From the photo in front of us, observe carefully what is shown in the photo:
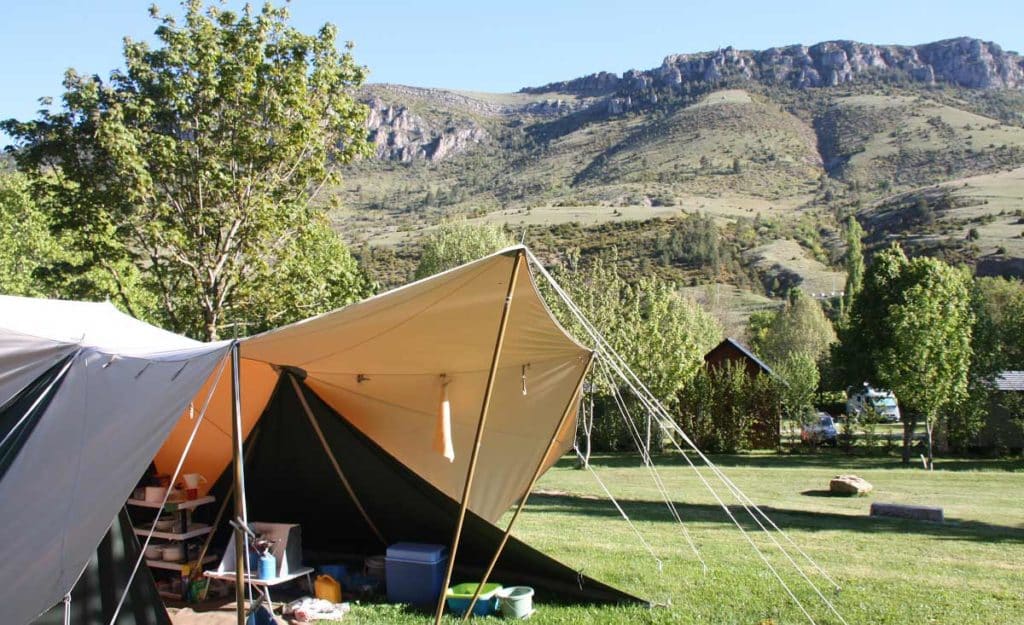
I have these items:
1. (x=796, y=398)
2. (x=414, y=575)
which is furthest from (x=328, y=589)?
(x=796, y=398)

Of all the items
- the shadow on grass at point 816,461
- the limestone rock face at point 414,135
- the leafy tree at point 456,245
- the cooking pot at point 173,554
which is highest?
the limestone rock face at point 414,135

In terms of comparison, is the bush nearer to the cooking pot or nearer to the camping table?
the camping table

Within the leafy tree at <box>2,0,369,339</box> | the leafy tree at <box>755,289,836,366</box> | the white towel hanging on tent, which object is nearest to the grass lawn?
the white towel hanging on tent

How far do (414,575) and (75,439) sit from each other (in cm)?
306

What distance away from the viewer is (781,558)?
28.0 ft

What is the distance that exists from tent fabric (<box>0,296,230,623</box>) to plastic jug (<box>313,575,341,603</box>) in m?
2.41

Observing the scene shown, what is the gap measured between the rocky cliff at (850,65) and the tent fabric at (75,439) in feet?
495

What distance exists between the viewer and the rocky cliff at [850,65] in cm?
14838

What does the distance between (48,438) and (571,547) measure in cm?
552

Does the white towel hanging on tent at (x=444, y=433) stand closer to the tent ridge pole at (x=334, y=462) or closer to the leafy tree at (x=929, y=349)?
the tent ridge pole at (x=334, y=462)

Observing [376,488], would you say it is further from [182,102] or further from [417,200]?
[417,200]

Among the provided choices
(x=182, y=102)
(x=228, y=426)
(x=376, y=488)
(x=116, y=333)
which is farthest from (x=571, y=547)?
(x=182, y=102)

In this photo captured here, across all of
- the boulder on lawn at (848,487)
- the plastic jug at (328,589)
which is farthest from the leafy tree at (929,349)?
the plastic jug at (328,589)

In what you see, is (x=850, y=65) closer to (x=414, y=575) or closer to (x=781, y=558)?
(x=781, y=558)
